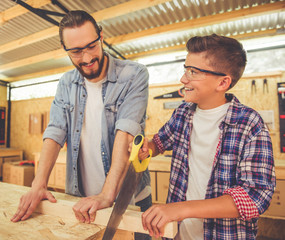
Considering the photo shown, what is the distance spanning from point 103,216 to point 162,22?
3.36m

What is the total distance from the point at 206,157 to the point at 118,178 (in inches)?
20.7

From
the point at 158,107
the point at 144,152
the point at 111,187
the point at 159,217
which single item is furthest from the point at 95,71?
the point at 158,107

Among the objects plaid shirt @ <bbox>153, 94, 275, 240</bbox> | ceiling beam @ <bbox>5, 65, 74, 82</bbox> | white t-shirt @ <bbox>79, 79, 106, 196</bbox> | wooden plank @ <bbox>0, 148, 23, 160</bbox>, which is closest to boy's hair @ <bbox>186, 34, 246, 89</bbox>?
plaid shirt @ <bbox>153, 94, 275, 240</bbox>

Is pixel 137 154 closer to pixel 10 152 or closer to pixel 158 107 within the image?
pixel 158 107

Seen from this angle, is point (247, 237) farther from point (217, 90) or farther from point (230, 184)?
point (217, 90)

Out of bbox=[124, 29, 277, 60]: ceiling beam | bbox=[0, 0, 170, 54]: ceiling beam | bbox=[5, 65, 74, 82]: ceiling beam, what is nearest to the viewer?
bbox=[0, 0, 170, 54]: ceiling beam

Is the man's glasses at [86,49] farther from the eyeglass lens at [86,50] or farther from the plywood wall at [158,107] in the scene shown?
the plywood wall at [158,107]

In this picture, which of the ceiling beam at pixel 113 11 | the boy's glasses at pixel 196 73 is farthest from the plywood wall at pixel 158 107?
the boy's glasses at pixel 196 73

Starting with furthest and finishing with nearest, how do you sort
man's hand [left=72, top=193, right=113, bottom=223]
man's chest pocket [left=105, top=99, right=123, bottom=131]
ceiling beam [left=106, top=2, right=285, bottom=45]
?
ceiling beam [left=106, top=2, right=285, bottom=45]
man's chest pocket [left=105, top=99, right=123, bottom=131]
man's hand [left=72, top=193, right=113, bottom=223]

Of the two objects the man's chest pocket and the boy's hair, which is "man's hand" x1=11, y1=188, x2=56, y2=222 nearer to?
the man's chest pocket

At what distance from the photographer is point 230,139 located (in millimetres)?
1135

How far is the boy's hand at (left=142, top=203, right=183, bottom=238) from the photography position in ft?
2.83

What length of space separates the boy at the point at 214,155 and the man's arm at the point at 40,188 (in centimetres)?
59

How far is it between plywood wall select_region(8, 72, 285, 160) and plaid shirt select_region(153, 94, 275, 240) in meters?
2.97
